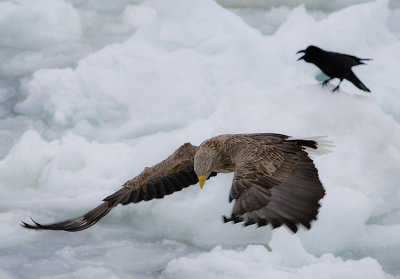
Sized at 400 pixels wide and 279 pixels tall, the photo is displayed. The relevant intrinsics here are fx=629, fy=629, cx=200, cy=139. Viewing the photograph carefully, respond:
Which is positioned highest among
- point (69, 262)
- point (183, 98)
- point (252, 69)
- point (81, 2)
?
point (81, 2)

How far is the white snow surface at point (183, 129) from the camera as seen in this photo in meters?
6.23

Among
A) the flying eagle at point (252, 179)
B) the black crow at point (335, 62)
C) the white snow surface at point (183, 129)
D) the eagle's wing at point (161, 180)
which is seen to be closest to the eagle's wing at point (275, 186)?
the flying eagle at point (252, 179)

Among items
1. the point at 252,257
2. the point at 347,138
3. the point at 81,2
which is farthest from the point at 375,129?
the point at 81,2

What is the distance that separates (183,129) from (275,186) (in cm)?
488

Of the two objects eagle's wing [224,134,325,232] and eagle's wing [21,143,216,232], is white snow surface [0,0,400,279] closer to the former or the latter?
eagle's wing [21,143,216,232]

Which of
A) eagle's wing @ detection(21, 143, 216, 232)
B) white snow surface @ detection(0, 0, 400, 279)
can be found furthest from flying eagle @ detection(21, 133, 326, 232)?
white snow surface @ detection(0, 0, 400, 279)

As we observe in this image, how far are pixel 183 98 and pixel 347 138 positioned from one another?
3160 mm

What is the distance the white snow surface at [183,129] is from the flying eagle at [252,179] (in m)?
1.60

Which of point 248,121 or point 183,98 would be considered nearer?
point 248,121

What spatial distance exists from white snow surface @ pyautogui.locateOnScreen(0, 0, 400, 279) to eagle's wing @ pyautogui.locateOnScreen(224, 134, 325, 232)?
7.07ft

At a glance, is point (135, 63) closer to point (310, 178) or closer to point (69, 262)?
point (69, 262)

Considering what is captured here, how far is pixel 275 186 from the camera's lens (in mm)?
3396

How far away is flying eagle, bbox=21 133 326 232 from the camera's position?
3.11m

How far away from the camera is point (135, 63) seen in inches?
391
